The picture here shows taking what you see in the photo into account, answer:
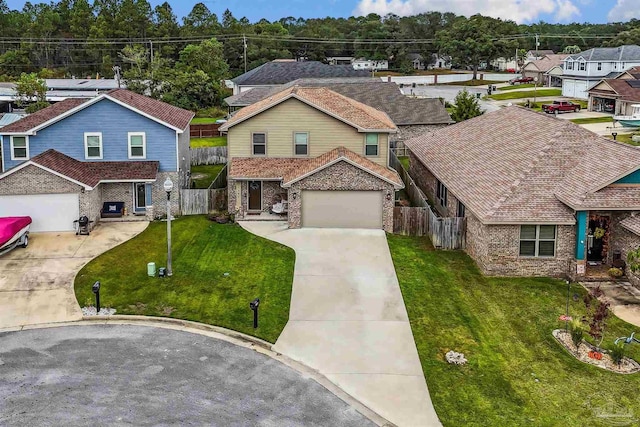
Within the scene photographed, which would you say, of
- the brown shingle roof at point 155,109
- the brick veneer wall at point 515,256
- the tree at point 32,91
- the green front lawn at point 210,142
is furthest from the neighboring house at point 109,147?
the tree at point 32,91

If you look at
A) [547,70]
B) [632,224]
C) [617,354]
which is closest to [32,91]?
[632,224]

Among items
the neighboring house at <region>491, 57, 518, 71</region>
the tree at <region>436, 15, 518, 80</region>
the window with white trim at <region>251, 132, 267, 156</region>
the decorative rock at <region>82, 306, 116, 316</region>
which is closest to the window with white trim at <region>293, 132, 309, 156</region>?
the window with white trim at <region>251, 132, 267, 156</region>

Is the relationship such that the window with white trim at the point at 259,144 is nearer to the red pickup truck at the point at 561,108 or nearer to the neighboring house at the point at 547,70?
the red pickup truck at the point at 561,108

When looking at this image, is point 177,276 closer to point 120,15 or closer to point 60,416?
point 60,416

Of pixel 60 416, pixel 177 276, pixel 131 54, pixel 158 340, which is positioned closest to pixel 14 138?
pixel 177 276

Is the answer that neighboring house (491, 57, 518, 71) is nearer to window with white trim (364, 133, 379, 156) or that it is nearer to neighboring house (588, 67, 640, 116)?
neighboring house (588, 67, 640, 116)

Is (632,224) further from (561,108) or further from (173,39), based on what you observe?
(173,39)
